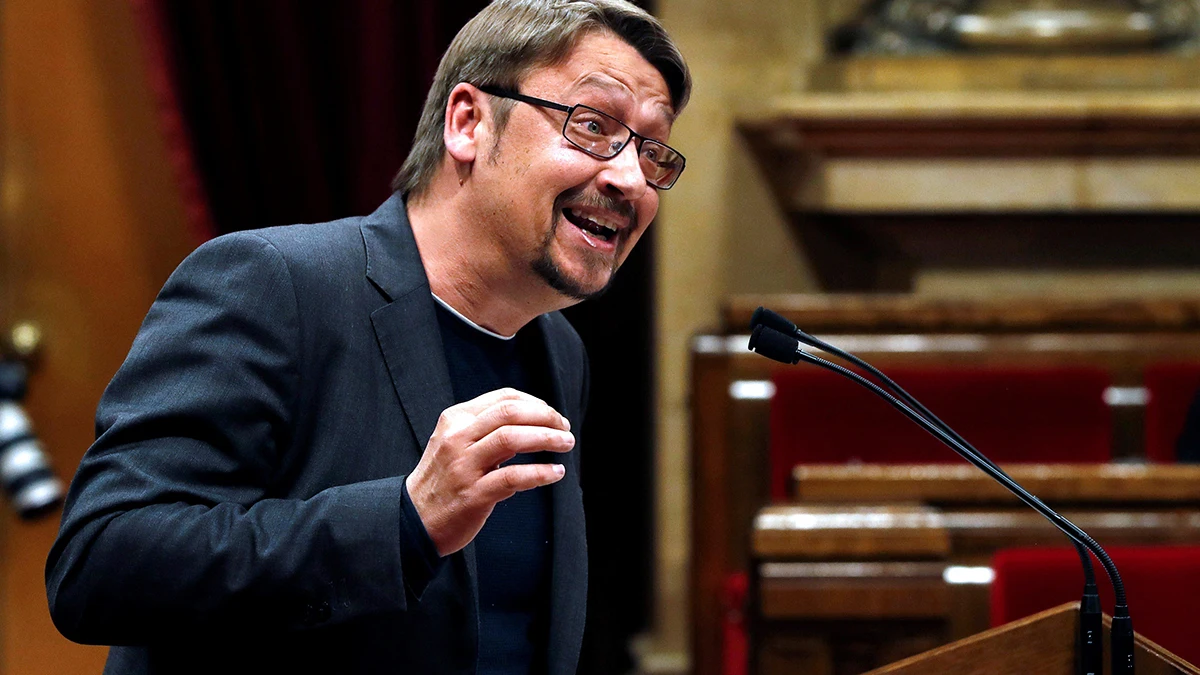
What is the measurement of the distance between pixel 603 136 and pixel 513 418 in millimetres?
327

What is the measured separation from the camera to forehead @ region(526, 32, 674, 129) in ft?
3.44

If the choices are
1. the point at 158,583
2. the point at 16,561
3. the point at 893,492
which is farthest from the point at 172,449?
the point at 16,561

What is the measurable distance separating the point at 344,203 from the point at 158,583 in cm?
161

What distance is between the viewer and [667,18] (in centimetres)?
259

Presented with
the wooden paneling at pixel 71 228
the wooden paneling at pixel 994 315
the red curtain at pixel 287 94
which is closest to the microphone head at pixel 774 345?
the wooden paneling at pixel 994 315

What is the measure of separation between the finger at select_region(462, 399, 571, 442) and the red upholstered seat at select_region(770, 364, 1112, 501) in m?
1.37

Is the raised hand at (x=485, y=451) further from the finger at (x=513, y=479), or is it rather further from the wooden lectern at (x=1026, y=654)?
the wooden lectern at (x=1026, y=654)

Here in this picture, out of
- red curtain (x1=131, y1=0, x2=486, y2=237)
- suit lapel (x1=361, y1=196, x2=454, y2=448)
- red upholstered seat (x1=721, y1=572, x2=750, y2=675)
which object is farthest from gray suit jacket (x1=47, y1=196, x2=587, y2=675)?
red curtain (x1=131, y1=0, x2=486, y2=237)

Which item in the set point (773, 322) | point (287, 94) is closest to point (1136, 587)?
point (773, 322)

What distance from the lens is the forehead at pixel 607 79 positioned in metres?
1.05

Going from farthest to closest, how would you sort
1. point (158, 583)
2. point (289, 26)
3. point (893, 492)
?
point (289, 26)
point (893, 492)
point (158, 583)

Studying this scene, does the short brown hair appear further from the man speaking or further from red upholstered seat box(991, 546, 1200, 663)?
red upholstered seat box(991, 546, 1200, 663)

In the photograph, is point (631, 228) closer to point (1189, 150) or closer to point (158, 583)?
point (158, 583)

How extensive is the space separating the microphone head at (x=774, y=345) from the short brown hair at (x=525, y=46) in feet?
0.78
